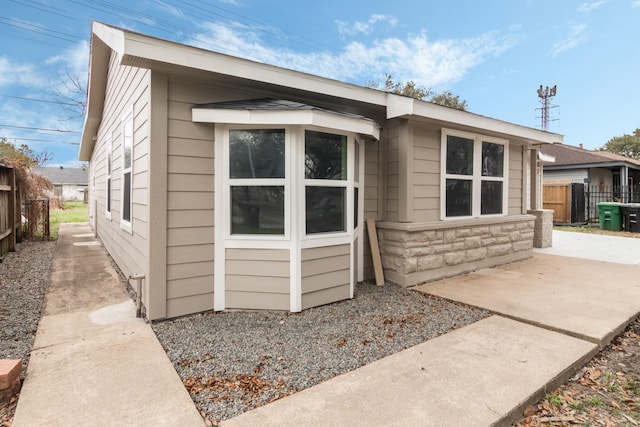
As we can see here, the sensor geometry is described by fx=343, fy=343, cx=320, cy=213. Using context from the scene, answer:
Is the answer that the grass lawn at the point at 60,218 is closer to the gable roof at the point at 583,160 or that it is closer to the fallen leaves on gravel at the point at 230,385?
the fallen leaves on gravel at the point at 230,385

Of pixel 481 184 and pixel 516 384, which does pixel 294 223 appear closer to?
pixel 516 384

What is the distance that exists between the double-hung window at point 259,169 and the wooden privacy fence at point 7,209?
216 inches

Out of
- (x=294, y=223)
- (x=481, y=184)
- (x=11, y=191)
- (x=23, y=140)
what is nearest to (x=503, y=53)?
(x=481, y=184)

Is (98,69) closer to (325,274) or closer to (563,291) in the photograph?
(325,274)

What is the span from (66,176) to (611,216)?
5953 centimetres

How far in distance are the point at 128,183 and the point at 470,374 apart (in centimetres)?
458

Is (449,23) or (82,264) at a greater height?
(449,23)

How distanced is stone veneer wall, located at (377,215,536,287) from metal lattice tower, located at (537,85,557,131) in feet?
117

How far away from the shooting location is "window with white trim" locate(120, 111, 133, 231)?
14.5 feet

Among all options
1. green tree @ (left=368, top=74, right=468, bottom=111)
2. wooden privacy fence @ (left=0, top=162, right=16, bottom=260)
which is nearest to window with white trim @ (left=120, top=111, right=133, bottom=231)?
wooden privacy fence @ (left=0, top=162, right=16, bottom=260)

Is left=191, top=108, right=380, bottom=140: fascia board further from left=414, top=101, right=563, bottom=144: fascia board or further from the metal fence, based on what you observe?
the metal fence

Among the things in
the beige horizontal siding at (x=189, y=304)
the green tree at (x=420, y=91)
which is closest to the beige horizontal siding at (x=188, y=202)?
the beige horizontal siding at (x=189, y=304)

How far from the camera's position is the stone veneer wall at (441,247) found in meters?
4.75

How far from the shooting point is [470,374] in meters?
2.38
